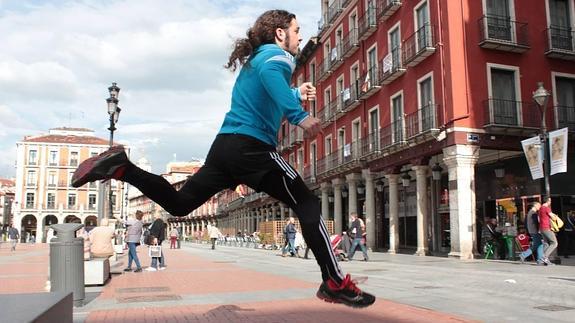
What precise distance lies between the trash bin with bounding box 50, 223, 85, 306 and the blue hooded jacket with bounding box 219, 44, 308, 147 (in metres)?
4.55

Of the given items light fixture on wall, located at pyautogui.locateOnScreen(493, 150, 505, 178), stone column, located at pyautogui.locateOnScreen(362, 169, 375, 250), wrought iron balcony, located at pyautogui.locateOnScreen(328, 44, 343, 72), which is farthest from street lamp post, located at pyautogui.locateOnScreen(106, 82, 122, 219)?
wrought iron balcony, located at pyautogui.locateOnScreen(328, 44, 343, 72)

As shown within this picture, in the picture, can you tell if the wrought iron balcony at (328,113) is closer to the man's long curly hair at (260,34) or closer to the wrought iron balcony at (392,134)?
the wrought iron balcony at (392,134)

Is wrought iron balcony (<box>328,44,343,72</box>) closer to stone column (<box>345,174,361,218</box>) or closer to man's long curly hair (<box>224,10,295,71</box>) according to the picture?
stone column (<box>345,174,361,218</box>)

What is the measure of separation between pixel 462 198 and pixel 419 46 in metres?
6.50

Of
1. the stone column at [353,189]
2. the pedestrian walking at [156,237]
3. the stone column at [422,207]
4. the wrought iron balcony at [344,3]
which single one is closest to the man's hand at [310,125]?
the pedestrian walking at [156,237]

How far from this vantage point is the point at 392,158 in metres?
24.5

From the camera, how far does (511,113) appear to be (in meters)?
20.4

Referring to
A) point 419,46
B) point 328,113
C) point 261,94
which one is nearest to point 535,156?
point 419,46

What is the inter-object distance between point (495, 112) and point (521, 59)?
99.7 inches

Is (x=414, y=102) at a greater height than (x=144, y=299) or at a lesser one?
greater

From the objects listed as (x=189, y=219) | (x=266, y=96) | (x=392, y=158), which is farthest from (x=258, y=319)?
(x=189, y=219)

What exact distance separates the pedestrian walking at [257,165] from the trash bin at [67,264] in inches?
159

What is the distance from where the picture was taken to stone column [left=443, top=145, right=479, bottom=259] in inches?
751

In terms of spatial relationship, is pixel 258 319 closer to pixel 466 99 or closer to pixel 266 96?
pixel 266 96
